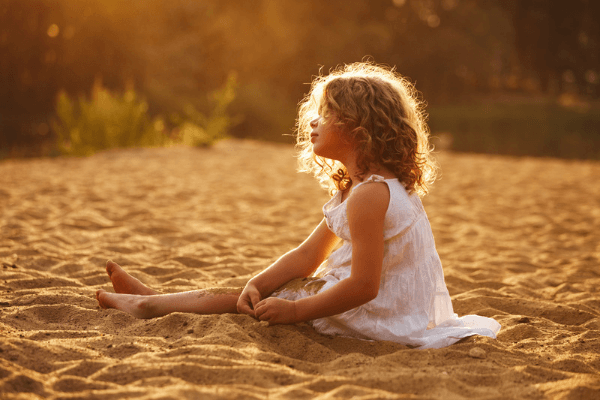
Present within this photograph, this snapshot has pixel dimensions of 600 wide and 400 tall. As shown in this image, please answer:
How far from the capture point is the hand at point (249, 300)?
2341 mm

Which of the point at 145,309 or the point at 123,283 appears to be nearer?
the point at 145,309

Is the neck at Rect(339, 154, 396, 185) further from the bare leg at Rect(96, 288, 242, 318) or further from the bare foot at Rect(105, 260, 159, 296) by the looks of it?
the bare foot at Rect(105, 260, 159, 296)

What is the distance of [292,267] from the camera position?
96.3 inches

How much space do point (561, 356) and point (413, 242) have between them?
0.73 metres

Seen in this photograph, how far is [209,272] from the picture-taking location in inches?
129

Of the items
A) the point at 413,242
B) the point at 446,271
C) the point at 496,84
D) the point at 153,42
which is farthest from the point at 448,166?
the point at 496,84

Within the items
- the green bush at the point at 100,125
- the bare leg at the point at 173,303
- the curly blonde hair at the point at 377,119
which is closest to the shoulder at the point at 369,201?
the curly blonde hair at the point at 377,119

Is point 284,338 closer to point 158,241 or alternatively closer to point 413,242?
point 413,242

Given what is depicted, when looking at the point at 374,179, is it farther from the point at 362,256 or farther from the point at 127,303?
the point at 127,303

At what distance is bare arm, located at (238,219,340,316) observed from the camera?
240 cm

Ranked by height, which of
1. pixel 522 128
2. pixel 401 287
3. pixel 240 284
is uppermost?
pixel 522 128

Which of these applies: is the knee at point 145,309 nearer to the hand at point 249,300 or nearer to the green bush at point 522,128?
the hand at point 249,300

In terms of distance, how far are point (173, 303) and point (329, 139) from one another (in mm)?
985

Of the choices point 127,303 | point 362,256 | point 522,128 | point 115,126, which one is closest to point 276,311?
point 362,256
